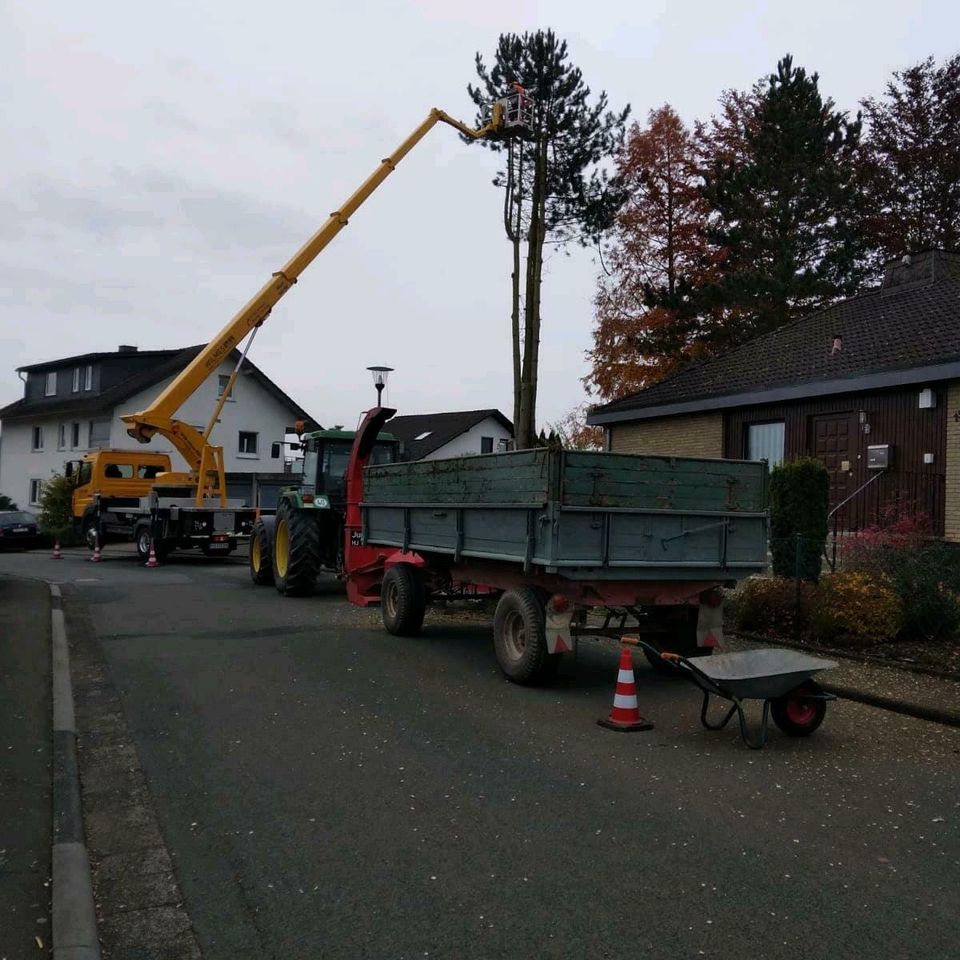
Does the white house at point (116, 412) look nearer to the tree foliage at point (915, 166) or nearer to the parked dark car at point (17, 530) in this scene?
the parked dark car at point (17, 530)

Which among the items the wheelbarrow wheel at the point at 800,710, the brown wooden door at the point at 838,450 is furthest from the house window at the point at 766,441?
the wheelbarrow wheel at the point at 800,710

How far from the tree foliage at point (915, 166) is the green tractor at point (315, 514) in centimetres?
2074

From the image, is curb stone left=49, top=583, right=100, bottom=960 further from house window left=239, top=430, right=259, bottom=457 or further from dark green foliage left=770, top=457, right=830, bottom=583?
house window left=239, top=430, right=259, bottom=457

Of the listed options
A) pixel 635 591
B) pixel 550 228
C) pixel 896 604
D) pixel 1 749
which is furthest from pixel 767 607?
pixel 550 228

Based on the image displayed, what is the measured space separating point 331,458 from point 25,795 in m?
10.7

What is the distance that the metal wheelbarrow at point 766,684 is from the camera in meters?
6.56

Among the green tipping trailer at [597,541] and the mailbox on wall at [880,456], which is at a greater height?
the mailbox on wall at [880,456]

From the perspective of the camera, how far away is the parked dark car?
31.0m

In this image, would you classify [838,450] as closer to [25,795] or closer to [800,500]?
[800,500]

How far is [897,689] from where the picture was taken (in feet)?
27.6

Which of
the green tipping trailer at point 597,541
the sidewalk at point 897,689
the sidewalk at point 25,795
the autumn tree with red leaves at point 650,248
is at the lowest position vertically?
the sidewalk at point 25,795

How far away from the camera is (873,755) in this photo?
21.8ft

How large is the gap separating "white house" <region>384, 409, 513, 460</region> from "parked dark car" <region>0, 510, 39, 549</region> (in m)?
22.4

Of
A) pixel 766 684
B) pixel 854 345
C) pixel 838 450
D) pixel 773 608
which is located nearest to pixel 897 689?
pixel 766 684
